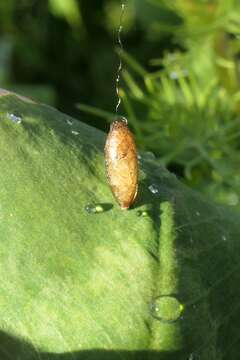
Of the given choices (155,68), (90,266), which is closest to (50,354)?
(90,266)

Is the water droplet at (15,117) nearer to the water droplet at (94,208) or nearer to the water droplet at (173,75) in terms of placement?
the water droplet at (94,208)

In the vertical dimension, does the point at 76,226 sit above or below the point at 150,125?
above

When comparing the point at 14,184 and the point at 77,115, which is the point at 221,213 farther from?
the point at 77,115

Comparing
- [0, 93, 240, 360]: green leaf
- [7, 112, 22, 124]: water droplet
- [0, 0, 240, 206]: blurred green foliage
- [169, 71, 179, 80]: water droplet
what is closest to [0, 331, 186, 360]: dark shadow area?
[0, 93, 240, 360]: green leaf

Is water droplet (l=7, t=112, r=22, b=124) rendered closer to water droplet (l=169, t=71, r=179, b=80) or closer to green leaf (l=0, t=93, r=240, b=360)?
green leaf (l=0, t=93, r=240, b=360)

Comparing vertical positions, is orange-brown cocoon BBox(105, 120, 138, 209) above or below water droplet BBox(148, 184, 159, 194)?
above

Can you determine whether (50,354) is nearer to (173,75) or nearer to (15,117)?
(15,117)

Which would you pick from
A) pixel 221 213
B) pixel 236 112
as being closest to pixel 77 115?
pixel 236 112

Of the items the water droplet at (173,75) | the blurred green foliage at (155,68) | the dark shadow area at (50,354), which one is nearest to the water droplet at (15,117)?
the dark shadow area at (50,354)
